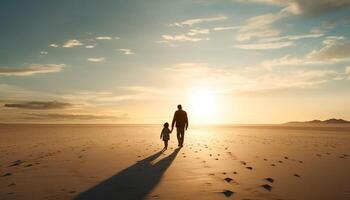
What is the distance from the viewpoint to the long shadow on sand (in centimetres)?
684

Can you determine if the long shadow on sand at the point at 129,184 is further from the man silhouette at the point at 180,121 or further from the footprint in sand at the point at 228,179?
the man silhouette at the point at 180,121

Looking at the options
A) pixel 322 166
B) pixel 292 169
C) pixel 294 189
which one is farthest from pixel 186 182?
pixel 322 166

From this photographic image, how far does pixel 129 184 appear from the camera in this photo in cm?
798

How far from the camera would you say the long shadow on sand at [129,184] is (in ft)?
22.4

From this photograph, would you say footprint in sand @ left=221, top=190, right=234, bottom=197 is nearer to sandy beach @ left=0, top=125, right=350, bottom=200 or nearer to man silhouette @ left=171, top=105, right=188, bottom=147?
sandy beach @ left=0, top=125, right=350, bottom=200

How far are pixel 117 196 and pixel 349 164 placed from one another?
8356 mm

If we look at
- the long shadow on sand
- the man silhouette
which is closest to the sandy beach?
the long shadow on sand

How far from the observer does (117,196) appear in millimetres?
6777

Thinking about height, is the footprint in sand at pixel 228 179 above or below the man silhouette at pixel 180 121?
below

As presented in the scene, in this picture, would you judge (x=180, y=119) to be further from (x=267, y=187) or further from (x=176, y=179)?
(x=267, y=187)

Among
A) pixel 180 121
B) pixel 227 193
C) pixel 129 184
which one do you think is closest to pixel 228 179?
pixel 227 193

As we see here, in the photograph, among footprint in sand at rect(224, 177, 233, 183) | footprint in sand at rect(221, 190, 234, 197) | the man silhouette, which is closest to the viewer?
footprint in sand at rect(221, 190, 234, 197)

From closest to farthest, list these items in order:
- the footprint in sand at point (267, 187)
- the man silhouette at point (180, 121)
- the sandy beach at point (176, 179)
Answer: the sandy beach at point (176, 179)
the footprint in sand at point (267, 187)
the man silhouette at point (180, 121)

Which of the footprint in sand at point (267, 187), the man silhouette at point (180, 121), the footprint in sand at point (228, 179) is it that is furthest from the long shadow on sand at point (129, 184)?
the man silhouette at point (180, 121)
